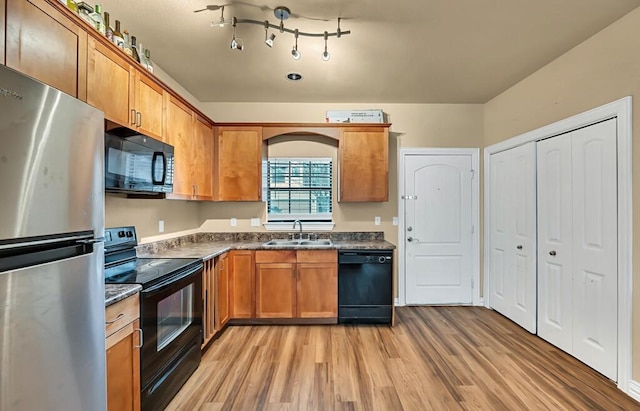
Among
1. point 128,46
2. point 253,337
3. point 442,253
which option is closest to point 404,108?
point 442,253

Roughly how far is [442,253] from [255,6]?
343 cm

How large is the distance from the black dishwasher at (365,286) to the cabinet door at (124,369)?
2042mm

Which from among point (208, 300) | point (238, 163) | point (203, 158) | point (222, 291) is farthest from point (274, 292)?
point (203, 158)

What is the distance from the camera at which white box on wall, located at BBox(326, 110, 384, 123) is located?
3.71m

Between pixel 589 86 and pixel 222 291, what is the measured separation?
377cm

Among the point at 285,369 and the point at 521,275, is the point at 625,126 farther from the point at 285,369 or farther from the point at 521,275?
the point at 285,369

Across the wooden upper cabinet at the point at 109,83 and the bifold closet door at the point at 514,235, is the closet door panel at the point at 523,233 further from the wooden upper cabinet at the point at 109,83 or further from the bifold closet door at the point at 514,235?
the wooden upper cabinet at the point at 109,83

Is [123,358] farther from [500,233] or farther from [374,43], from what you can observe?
[500,233]

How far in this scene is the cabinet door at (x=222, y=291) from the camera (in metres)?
2.97

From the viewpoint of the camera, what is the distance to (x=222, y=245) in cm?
341

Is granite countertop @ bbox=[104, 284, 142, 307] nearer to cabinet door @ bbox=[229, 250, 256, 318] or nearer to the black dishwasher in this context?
cabinet door @ bbox=[229, 250, 256, 318]

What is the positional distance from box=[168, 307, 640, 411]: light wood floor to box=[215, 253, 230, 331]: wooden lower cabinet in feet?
0.59

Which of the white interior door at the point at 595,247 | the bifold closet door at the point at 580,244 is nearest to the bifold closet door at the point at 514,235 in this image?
the bifold closet door at the point at 580,244

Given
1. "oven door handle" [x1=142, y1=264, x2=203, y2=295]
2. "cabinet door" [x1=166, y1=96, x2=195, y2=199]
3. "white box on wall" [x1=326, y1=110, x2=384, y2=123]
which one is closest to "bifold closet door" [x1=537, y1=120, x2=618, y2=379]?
"white box on wall" [x1=326, y1=110, x2=384, y2=123]
